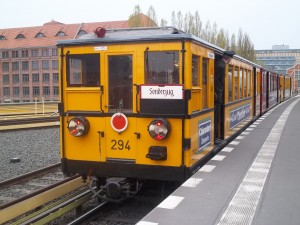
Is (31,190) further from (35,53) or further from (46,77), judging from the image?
(35,53)

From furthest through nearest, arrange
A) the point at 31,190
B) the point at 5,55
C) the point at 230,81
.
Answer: the point at 5,55 < the point at 230,81 < the point at 31,190

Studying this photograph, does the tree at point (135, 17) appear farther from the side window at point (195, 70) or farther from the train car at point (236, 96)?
the side window at point (195, 70)

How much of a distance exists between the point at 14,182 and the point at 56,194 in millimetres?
1386

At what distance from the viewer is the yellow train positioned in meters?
5.62

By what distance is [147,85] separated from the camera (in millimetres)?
5676

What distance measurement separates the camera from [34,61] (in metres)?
63.2

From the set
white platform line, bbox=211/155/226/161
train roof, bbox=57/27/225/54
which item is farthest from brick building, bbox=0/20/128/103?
train roof, bbox=57/27/225/54

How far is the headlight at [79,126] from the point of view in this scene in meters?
6.03

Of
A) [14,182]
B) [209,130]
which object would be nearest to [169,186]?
[209,130]

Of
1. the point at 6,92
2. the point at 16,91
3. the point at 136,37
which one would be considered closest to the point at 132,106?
the point at 136,37

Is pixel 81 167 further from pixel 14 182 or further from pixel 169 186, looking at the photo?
pixel 14 182

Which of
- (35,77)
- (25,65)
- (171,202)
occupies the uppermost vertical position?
(25,65)

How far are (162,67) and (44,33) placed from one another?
216 feet

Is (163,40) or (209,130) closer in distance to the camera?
(163,40)
